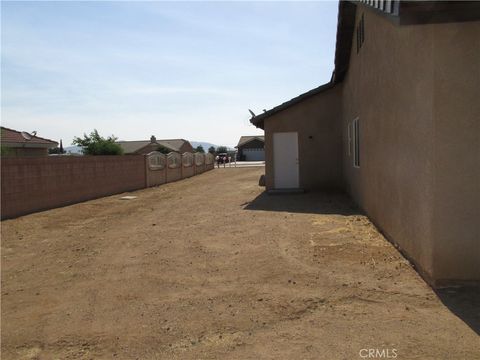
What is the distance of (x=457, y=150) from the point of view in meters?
4.65

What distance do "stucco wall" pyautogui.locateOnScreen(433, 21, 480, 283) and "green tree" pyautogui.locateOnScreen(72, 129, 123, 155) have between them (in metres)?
34.9

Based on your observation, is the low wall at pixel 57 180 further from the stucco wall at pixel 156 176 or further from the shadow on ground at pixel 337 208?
the shadow on ground at pixel 337 208

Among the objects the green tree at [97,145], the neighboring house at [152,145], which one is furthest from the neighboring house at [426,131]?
the neighboring house at [152,145]

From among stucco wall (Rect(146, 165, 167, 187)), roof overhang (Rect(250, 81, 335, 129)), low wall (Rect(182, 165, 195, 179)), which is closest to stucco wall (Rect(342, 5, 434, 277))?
roof overhang (Rect(250, 81, 335, 129))

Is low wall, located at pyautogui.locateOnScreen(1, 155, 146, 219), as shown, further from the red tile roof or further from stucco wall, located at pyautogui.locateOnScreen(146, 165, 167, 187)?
the red tile roof

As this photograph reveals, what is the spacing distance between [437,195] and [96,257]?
5.36 metres

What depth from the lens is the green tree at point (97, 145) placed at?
121ft

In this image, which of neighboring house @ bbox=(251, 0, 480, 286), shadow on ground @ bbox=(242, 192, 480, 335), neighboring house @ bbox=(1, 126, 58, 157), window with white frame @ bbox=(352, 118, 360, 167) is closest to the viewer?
shadow on ground @ bbox=(242, 192, 480, 335)

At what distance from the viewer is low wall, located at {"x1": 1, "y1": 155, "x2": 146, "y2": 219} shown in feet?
38.2

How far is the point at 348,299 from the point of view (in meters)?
4.64

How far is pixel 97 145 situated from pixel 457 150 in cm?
3606

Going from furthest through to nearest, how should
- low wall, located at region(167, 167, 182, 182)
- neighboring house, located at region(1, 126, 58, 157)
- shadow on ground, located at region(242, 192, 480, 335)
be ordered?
low wall, located at region(167, 167, 182, 182)
neighboring house, located at region(1, 126, 58, 157)
shadow on ground, located at region(242, 192, 480, 335)

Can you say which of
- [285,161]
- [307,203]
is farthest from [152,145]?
[307,203]

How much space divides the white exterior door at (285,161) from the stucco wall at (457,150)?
10783mm
